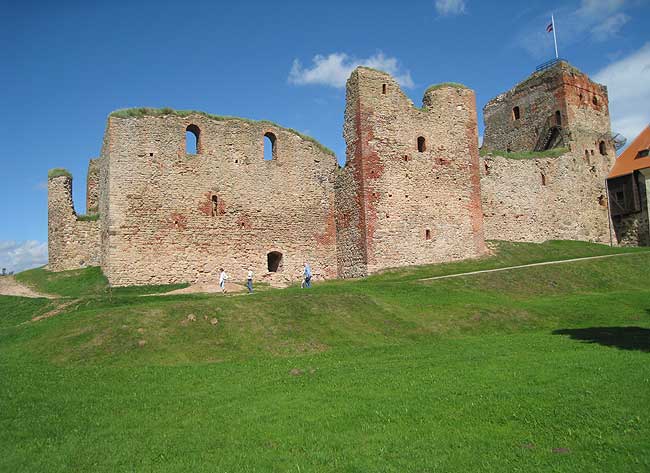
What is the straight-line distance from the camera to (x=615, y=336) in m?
15.1

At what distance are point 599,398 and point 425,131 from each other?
21.9 metres

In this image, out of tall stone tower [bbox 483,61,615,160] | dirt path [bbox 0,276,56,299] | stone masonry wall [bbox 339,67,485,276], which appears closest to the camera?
dirt path [bbox 0,276,56,299]

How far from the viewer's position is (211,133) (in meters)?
27.3

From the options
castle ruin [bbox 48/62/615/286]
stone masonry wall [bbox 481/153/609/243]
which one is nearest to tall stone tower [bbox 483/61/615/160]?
stone masonry wall [bbox 481/153/609/243]

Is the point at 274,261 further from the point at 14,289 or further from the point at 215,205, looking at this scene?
the point at 14,289

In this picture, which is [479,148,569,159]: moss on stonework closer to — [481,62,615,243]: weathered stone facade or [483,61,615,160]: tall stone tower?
[481,62,615,243]: weathered stone facade

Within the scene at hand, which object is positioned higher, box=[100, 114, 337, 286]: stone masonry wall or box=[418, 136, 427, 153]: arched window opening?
box=[418, 136, 427, 153]: arched window opening

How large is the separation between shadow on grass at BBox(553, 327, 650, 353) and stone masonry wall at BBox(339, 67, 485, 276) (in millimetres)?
11447

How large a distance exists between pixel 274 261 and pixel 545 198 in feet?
59.6

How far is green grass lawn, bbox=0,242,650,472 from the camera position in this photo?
795cm

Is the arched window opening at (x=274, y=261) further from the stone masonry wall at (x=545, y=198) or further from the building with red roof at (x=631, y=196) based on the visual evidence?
the building with red roof at (x=631, y=196)

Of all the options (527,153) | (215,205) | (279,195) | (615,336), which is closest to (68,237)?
(215,205)

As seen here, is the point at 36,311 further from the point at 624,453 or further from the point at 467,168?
the point at 467,168

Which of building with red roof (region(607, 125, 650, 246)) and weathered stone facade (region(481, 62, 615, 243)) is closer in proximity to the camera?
weathered stone facade (region(481, 62, 615, 243))
